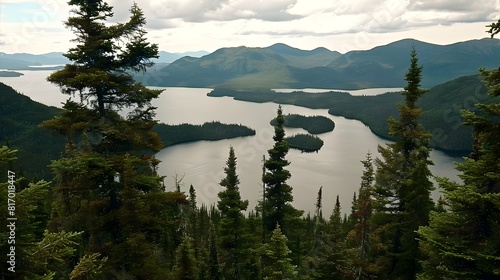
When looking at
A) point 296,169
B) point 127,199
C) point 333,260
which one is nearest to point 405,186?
point 333,260

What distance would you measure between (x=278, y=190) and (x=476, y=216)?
23318mm

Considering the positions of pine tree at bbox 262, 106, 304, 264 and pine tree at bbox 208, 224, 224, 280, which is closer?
pine tree at bbox 208, 224, 224, 280

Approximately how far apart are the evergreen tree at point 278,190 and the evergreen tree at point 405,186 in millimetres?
9837

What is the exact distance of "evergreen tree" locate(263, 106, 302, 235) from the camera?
110 ft

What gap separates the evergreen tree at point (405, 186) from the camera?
22938mm

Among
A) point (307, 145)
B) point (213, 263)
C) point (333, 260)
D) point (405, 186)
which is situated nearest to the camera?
point (333, 260)

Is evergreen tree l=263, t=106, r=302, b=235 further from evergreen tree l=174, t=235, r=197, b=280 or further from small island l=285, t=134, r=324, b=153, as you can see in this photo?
small island l=285, t=134, r=324, b=153

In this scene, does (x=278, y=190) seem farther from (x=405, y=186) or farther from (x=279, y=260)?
(x=279, y=260)

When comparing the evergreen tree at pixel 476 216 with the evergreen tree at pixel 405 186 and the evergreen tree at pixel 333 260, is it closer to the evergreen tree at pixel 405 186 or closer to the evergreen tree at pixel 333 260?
the evergreen tree at pixel 333 260

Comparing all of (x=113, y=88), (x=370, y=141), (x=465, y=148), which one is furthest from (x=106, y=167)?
(x=465, y=148)

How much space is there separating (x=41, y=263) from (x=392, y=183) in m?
22.8

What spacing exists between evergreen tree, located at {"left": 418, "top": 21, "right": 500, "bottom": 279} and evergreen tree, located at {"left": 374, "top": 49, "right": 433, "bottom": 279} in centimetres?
1106

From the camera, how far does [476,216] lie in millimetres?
11555

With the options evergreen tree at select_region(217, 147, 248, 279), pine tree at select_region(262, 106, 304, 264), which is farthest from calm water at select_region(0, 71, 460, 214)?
evergreen tree at select_region(217, 147, 248, 279)
